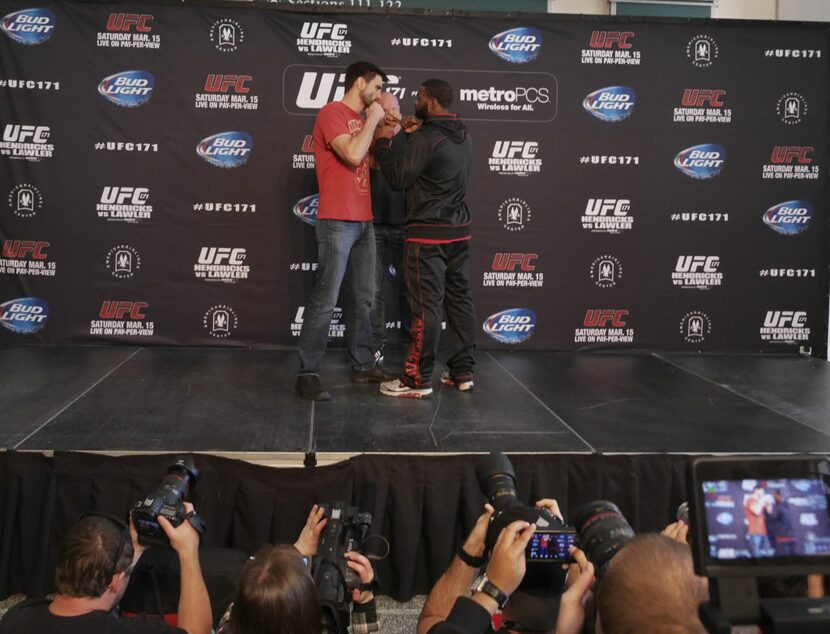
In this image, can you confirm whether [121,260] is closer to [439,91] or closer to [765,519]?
[439,91]

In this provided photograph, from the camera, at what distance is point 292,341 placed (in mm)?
5285

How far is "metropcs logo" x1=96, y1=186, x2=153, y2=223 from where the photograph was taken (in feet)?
16.7

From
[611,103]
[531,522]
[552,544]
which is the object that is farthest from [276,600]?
[611,103]

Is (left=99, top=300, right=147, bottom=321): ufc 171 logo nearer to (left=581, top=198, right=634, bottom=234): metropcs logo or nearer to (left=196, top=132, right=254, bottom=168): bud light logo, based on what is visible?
(left=196, top=132, right=254, bottom=168): bud light logo

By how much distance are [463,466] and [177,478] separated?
1199 mm

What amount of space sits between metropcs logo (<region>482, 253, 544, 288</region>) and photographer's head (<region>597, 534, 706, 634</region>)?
418 cm

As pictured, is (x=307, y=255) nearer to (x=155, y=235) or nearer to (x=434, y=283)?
(x=155, y=235)

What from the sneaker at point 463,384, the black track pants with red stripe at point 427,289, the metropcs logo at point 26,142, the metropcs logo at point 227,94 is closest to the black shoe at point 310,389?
the black track pants with red stripe at point 427,289

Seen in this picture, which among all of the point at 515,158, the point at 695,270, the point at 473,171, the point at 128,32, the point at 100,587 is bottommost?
the point at 100,587

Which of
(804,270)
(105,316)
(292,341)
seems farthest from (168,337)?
(804,270)

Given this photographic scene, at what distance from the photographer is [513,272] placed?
5.38 meters

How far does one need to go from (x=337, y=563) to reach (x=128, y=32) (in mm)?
4265

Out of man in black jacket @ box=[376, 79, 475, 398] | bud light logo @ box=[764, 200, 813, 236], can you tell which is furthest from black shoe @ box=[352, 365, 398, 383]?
bud light logo @ box=[764, 200, 813, 236]

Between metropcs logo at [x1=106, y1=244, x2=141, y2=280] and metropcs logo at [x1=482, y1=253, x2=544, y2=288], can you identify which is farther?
metropcs logo at [x1=482, y1=253, x2=544, y2=288]
